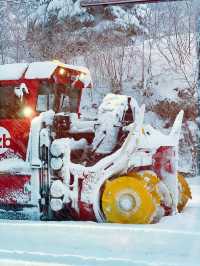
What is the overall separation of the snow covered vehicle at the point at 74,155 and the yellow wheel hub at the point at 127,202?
11mm

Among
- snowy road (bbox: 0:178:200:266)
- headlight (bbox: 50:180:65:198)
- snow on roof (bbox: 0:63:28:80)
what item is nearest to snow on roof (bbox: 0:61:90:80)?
snow on roof (bbox: 0:63:28:80)

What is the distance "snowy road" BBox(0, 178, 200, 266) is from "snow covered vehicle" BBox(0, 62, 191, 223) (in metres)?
0.31

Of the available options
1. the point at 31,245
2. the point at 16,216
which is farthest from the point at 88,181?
the point at 31,245

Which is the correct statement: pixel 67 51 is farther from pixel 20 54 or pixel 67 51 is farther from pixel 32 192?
pixel 32 192

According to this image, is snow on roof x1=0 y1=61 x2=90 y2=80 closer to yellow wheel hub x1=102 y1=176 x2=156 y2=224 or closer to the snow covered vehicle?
the snow covered vehicle

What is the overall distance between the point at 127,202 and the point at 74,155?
1.10 m

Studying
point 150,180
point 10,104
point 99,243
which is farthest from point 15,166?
point 99,243

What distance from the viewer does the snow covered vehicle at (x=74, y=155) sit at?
20.4 feet

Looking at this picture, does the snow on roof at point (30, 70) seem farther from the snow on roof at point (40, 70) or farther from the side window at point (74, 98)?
the side window at point (74, 98)

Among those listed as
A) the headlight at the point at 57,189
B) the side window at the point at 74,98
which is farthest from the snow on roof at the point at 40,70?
the headlight at the point at 57,189

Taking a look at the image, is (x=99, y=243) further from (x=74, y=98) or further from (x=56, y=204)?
(x=74, y=98)

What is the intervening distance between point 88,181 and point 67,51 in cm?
1597

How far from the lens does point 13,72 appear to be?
A: 6.74 meters

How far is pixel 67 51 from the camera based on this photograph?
71.3 feet
